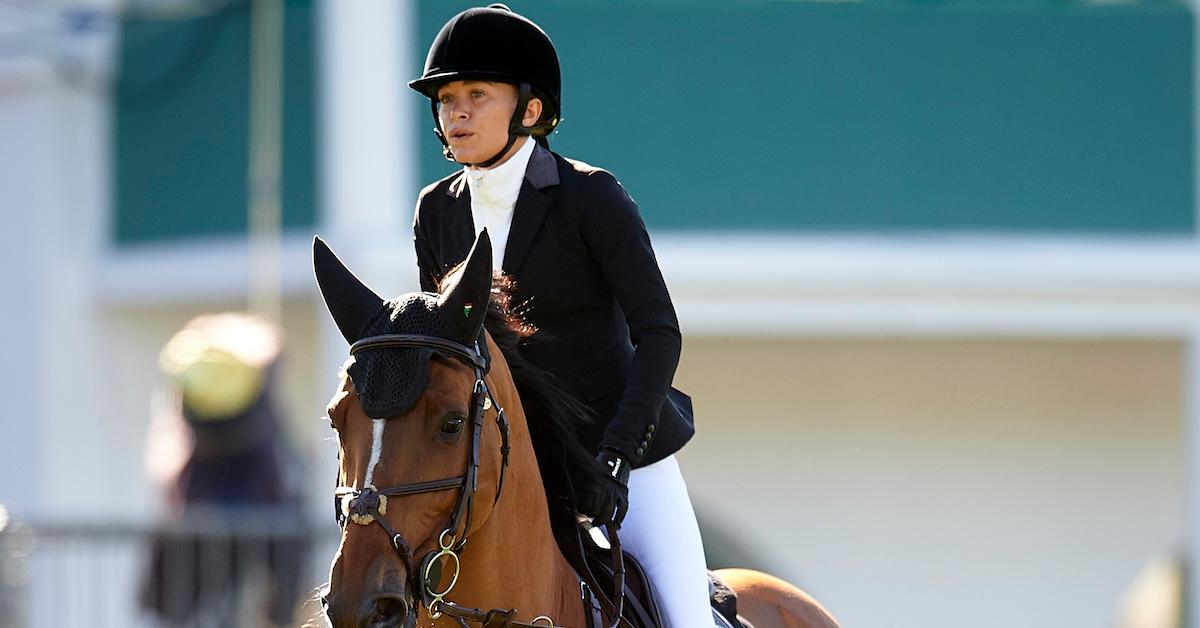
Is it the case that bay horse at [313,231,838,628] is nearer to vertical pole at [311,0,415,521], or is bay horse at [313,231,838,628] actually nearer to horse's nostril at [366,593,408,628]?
horse's nostril at [366,593,408,628]

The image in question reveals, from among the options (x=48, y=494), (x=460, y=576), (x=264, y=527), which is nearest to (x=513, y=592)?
(x=460, y=576)

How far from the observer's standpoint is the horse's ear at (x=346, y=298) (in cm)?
364

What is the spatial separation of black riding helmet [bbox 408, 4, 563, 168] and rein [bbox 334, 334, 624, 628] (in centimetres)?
69

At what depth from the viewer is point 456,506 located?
3.51 m

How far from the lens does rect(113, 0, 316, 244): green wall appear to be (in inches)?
456

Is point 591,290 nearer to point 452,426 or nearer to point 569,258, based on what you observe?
point 569,258

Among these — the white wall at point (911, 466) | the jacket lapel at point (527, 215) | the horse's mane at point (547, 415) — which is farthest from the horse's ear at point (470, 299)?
the white wall at point (911, 466)

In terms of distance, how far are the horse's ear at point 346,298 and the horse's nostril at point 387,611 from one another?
0.54 m

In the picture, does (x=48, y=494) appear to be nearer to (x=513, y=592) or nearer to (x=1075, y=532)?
(x=1075, y=532)

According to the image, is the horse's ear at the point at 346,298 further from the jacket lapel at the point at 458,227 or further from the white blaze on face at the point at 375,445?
the jacket lapel at the point at 458,227

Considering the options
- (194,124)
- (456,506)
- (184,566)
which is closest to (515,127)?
(456,506)

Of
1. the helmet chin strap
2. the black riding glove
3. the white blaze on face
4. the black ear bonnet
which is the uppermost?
the helmet chin strap

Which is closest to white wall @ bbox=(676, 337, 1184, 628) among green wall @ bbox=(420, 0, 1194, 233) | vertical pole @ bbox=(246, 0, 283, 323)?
green wall @ bbox=(420, 0, 1194, 233)

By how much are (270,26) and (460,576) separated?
28.0ft
